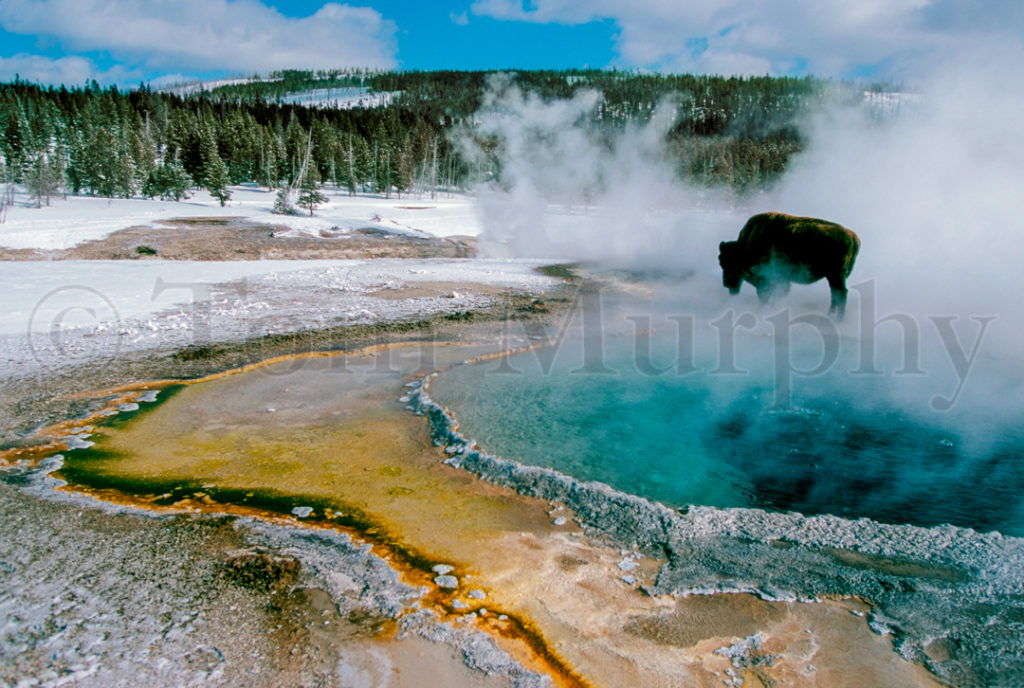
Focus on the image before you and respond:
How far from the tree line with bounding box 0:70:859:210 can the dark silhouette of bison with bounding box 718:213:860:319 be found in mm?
26498

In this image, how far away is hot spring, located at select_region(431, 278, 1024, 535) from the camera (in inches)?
244

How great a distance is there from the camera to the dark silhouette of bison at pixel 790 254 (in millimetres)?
11930

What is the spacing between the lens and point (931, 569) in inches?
196

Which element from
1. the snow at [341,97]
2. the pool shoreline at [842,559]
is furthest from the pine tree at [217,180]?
the snow at [341,97]

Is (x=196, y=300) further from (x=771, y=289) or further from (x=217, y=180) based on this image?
(x=217, y=180)

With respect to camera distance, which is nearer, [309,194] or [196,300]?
[196,300]

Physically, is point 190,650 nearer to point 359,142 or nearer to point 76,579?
point 76,579

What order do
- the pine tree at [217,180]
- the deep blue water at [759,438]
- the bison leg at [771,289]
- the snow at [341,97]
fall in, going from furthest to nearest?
the snow at [341,97]
the pine tree at [217,180]
the bison leg at [771,289]
the deep blue water at [759,438]

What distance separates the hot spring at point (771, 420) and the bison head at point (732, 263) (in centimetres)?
227

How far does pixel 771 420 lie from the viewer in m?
8.10

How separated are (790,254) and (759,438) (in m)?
6.54

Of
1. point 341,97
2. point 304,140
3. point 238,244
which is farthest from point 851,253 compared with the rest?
point 341,97

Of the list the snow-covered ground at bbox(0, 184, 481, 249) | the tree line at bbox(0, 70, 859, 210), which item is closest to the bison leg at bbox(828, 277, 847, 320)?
the snow-covered ground at bbox(0, 184, 481, 249)

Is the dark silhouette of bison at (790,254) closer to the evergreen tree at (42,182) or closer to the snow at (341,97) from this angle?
the evergreen tree at (42,182)
